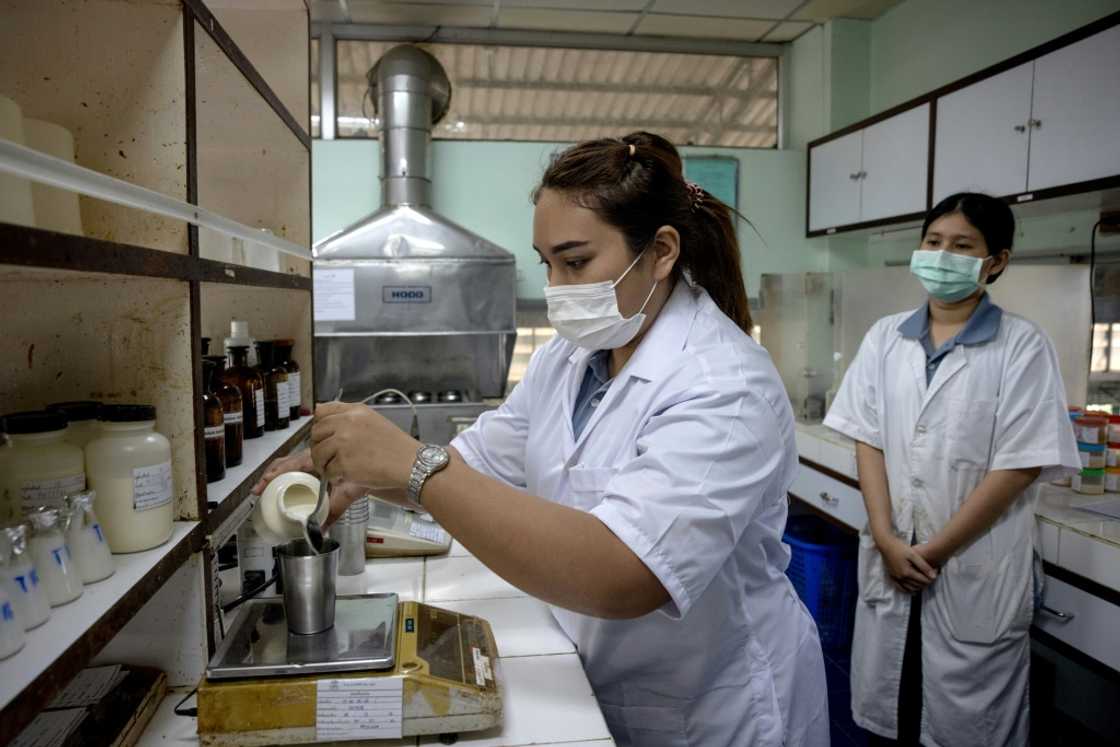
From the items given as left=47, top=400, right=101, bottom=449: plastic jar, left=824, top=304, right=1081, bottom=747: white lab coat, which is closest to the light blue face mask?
left=824, top=304, right=1081, bottom=747: white lab coat

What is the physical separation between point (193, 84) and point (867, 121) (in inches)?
115

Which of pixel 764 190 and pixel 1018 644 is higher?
pixel 764 190

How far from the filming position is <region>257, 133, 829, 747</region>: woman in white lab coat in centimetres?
91

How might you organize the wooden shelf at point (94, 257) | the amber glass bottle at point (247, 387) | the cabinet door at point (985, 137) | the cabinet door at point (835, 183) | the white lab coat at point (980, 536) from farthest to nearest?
the cabinet door at point (835, 183) < the cabinet door at point (985, 137) < the white lab coat at point (980, 536) < the amber glass bottle at point (247, 387) < the wooden shelf at point (94, 257)

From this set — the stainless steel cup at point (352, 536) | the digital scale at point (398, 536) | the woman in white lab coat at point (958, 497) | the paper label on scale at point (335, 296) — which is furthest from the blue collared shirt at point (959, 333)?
the paper label on scale at point (335, 296)

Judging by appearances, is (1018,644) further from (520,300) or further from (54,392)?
(520,300)

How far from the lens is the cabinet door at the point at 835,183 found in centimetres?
323

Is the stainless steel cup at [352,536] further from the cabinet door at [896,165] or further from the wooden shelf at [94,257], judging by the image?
the cabinet door at [896,165]

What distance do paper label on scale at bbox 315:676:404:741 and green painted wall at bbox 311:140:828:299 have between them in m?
2.82

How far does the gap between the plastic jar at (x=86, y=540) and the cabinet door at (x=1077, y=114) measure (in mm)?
2559

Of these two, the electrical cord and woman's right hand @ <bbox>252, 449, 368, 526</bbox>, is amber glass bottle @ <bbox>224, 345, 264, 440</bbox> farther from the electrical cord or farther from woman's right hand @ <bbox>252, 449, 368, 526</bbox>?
the electrical cord

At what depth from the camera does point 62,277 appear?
0.90 metres

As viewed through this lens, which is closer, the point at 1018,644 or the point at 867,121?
the point at 1018,644

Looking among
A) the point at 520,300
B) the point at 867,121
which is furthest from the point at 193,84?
the point at 867,121
